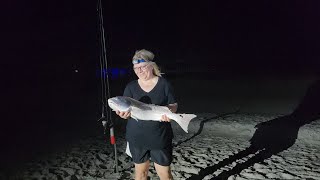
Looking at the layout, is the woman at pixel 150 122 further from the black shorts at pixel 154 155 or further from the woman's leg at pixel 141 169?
the woman's leg at pixel 141 169

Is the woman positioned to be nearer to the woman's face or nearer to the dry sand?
the woman's face

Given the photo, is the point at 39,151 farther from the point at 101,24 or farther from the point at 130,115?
the point at 130,115

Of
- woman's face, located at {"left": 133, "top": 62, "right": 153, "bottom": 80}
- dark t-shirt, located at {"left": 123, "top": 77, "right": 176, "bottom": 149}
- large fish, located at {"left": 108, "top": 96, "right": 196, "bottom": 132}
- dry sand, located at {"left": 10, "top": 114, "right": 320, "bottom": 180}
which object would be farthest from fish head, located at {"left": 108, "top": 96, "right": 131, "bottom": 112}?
dry sand, located at {"left": 10, "top": 114, "right": 320, "bottom": 180}

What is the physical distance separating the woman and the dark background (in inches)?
206

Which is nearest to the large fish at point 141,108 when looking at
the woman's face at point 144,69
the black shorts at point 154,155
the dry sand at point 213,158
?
the woman's face at point 144,69

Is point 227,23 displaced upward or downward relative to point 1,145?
upward

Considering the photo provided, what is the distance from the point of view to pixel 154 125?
4.32 meters

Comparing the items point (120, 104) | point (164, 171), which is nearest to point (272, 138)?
point (164, 171)

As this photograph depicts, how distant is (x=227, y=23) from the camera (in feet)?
217

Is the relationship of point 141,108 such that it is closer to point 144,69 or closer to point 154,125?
point 154,125

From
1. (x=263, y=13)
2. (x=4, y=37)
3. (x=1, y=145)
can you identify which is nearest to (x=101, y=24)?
(x=1, y=145)

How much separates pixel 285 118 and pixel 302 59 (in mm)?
34684

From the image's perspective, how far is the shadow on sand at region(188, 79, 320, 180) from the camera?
730 centimetres

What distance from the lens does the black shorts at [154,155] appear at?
4387mm
